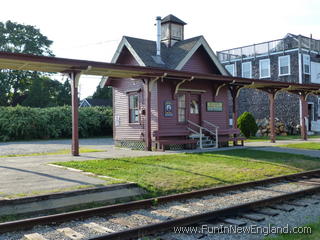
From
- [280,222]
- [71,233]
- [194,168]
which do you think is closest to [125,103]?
[194,168]

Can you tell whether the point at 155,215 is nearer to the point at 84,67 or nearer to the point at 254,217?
the point at 254,217

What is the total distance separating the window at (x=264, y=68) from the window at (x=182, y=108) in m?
18.3

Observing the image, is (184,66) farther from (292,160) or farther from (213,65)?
(292,160)

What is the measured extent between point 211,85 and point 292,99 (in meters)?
15.2

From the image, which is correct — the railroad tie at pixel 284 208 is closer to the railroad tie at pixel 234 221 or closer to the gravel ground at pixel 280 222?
the gravel ground at pixel 280 222

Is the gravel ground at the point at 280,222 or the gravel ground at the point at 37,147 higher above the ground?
the gravel ground at the point at 37,147

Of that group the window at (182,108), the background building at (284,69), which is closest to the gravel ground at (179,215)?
the window at (182,108)

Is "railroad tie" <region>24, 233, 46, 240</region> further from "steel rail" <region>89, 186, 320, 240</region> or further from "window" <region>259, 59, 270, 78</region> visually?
"window" <region>259, 59, 270, 78</region>

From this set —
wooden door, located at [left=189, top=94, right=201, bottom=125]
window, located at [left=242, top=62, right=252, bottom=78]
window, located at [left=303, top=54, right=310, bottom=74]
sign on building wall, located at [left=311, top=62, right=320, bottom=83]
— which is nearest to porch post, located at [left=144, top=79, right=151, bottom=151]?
wooden door, located at [left=189, top=94, right=201, bottom=125]

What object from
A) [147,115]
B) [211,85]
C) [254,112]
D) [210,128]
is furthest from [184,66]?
[254,112]

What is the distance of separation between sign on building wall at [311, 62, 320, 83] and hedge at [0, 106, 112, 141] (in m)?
18.6

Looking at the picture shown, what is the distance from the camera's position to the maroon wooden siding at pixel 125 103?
18656mm

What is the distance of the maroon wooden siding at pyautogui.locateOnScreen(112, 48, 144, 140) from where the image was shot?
1866 centimetres

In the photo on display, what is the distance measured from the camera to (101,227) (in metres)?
5.87
